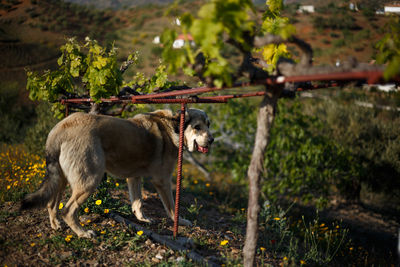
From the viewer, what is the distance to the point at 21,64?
13.9 meters

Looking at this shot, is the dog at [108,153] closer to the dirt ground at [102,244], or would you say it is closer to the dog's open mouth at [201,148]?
the dog's open mouth at [201,148]

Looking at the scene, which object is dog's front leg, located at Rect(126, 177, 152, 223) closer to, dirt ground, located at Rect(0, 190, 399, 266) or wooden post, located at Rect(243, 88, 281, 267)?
dirt ground, located at Rect(0, 190, 399, 266)

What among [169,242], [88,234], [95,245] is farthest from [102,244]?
[169,242]

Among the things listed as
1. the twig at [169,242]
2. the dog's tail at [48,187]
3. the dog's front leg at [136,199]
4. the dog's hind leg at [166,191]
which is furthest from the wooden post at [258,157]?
the dog's tail at [48,187]

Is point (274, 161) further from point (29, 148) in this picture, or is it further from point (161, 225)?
point (29, 148)

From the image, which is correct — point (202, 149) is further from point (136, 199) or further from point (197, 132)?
point (136, 199)

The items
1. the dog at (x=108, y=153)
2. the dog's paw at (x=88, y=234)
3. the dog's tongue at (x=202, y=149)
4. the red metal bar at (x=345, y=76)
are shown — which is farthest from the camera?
the dog's tongue at (x=202, y=149)

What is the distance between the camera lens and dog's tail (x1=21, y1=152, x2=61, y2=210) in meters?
3.14

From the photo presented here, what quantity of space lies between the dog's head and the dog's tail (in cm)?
177

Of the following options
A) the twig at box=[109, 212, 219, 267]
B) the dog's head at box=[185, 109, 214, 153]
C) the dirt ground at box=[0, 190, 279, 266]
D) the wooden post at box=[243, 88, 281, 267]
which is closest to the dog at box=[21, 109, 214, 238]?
the dog's head at box=[185, 109, 214, 153]

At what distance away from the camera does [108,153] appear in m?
3.59

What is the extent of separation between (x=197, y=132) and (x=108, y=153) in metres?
1.27

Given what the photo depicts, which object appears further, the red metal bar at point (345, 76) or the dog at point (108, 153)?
the dog at point (108, 153)

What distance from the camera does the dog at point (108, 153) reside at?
130 inches
